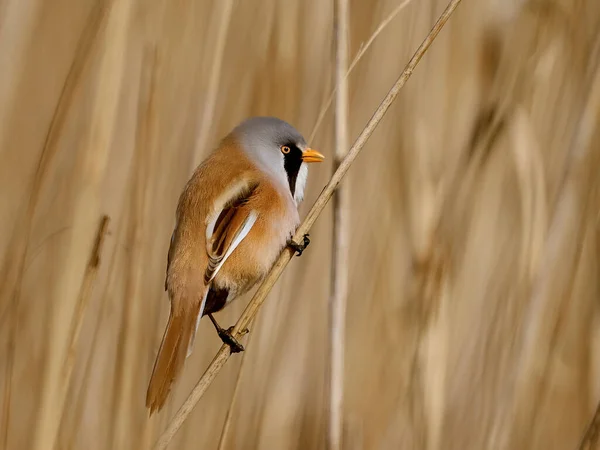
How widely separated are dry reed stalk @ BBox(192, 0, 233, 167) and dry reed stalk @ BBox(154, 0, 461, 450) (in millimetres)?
404

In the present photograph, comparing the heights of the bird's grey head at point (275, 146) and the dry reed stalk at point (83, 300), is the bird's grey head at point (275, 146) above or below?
above

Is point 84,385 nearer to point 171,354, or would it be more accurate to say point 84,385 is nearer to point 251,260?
point 171,354

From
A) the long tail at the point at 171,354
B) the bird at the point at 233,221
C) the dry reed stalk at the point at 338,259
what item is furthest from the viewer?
the bird at the point at 233,221

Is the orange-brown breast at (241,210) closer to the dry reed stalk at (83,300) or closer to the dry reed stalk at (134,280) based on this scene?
the dry reed stalk at (134,280)

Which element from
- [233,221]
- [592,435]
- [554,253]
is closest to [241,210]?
[233,221]

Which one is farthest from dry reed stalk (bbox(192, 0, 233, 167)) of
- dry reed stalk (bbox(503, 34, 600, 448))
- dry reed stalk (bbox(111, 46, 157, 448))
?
dry reed stalk (bbox(503, 34, 600, 448))

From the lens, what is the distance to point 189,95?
6.23ft

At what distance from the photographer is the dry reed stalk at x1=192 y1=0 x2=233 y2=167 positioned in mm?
1671

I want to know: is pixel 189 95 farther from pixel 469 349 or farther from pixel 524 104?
pixel 469 349

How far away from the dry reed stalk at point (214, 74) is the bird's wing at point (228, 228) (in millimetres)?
136

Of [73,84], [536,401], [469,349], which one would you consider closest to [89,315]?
[73,84]

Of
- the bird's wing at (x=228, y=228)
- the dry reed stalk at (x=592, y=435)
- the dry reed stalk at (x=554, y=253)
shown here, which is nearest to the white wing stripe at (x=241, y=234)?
the bird's wing at (x=228, y=228)

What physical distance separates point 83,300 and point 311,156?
691 millimetres

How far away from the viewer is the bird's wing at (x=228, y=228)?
1614 mm
